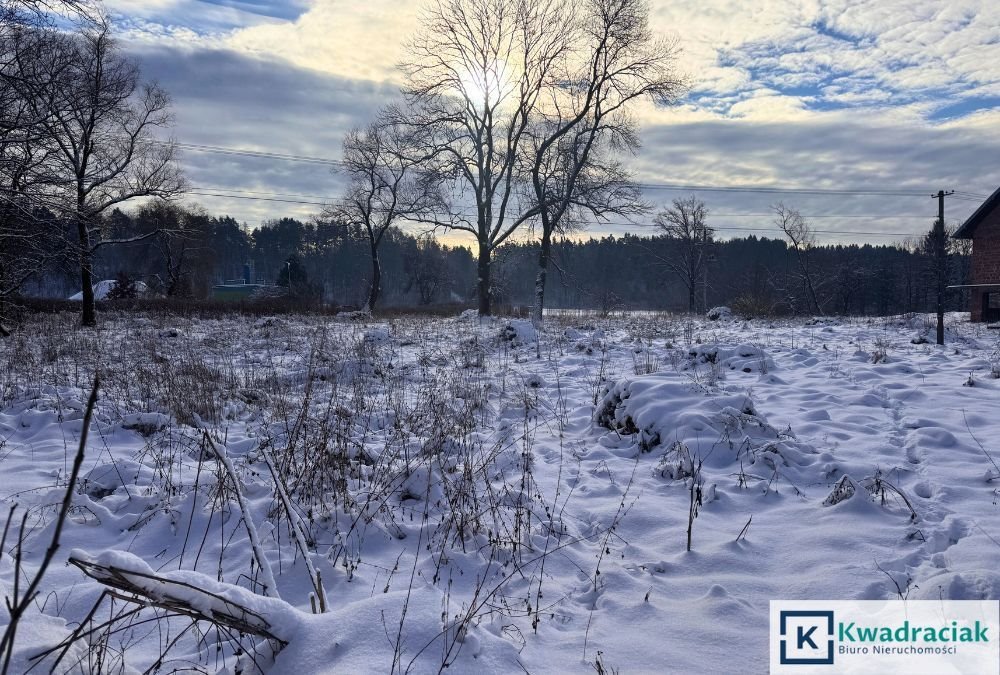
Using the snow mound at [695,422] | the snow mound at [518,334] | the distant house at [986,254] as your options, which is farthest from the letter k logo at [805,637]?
the distant house at [986,254]

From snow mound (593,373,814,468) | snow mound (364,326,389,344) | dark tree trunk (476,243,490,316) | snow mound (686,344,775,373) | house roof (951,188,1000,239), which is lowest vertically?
snow mound (593,373,814,468)

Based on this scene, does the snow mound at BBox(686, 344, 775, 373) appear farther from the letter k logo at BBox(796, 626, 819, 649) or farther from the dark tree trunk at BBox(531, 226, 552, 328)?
the dark tree trunk at BBox(531, 226, 552, 328)

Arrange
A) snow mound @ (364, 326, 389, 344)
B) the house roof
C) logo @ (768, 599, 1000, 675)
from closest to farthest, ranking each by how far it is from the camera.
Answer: logo @ (768, 599, 1000, 675)
snow mound @ (364, 326, 389, 344)
the house roof

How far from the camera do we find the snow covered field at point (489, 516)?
1.98 metres

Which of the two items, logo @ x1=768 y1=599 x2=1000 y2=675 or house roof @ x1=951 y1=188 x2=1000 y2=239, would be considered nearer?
logo @ x1=768 y1=599 x2=1000 y2=675

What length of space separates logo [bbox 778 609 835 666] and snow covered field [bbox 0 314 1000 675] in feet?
0.35

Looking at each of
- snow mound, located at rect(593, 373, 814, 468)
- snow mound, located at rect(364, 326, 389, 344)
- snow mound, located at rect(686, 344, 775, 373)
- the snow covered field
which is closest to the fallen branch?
the snow covered field

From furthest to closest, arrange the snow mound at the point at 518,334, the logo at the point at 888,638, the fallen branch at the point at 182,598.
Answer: the snow mound at the point at 518,334, the logo at the point at 888,638, the fallen branch at the point at 182,598

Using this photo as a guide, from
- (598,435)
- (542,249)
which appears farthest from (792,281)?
(598,435)

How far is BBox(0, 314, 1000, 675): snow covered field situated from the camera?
1.98 meters

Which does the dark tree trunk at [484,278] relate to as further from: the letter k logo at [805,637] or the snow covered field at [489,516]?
the letter k logo at [805,637]

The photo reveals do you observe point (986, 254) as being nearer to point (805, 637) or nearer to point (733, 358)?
point (733, 358)

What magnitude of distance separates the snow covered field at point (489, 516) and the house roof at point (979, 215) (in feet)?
70.6

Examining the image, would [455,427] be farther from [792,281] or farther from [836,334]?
[792,281]
